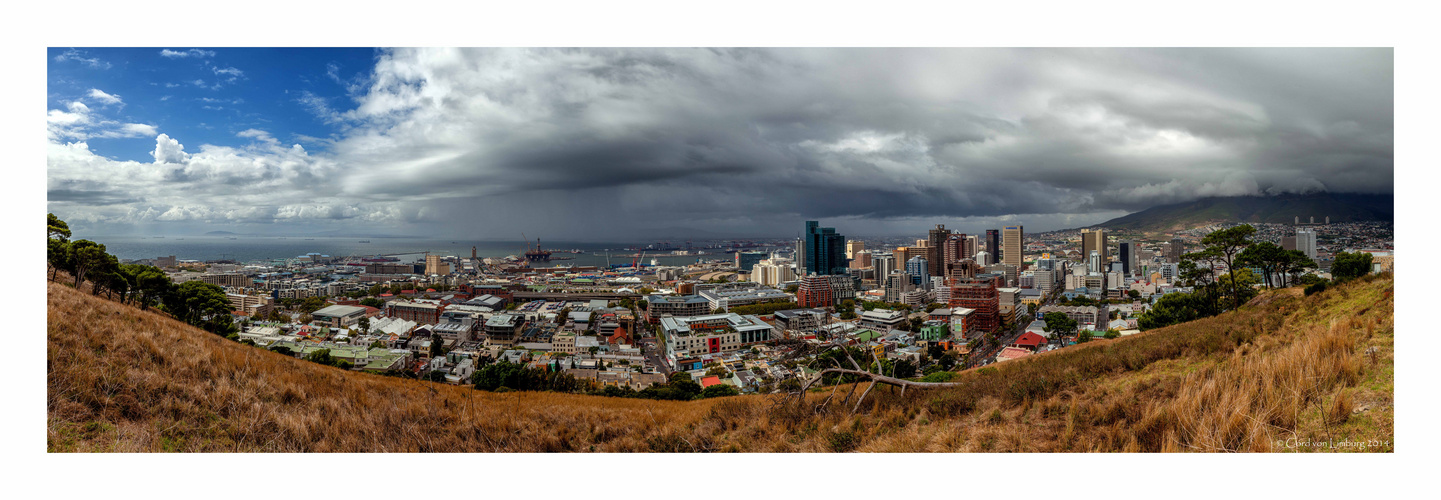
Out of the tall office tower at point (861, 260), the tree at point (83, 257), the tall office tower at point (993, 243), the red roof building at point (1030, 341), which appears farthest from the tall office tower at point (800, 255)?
the tree at point (83, 257)

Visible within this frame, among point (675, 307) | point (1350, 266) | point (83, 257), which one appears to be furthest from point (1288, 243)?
point (83, 257)

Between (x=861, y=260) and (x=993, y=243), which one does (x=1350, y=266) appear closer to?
(x=993, y=243)

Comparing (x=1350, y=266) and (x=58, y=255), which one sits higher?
(x=58, y=255)

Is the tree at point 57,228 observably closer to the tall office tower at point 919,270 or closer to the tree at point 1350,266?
the tree at point 1350,266

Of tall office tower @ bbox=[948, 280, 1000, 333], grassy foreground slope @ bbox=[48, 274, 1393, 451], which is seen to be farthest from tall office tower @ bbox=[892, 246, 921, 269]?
grassy foreground slope @ bbox=[48, 274, 1393, 451]

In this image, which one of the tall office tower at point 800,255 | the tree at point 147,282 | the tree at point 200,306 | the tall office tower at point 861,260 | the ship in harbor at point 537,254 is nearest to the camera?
the tree at point 147,282

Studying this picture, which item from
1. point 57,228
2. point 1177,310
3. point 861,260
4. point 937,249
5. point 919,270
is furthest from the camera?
point 861,260
